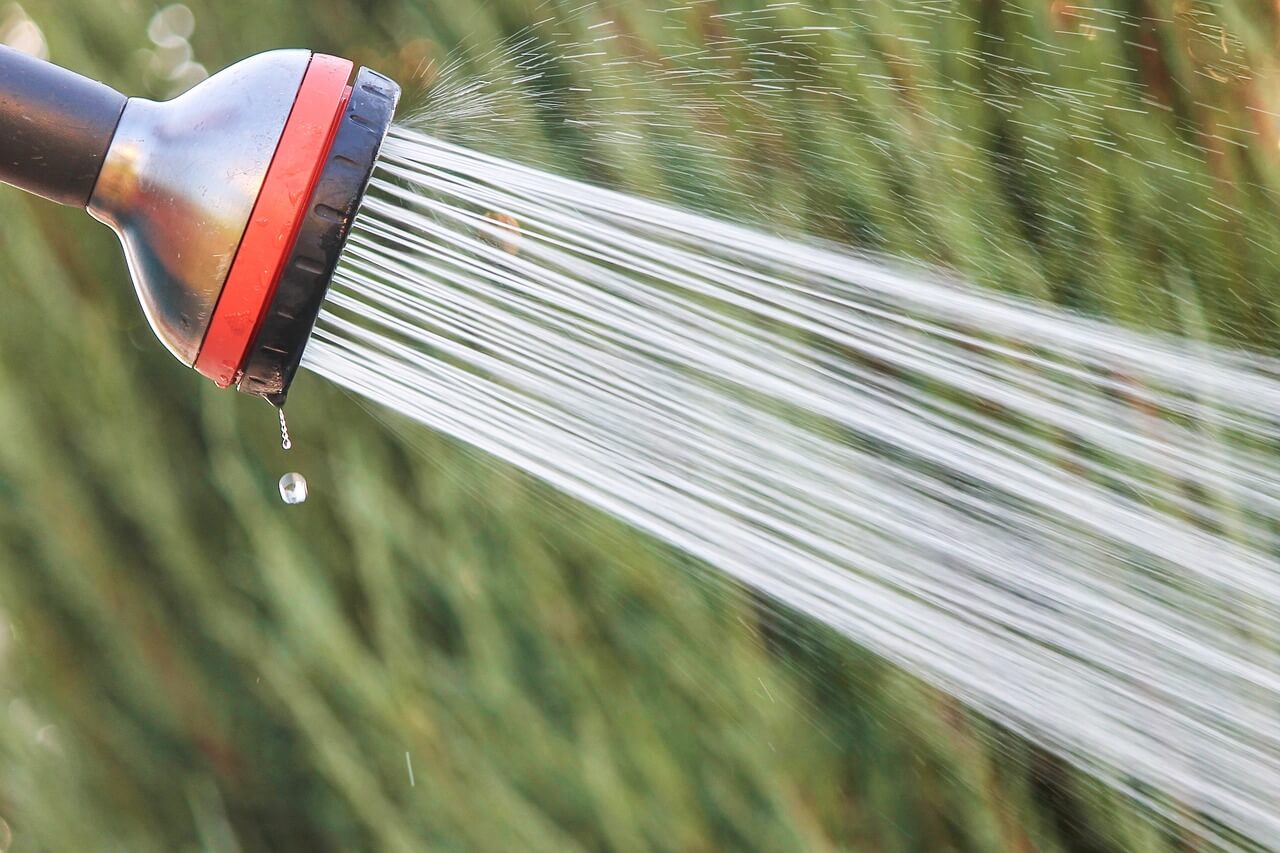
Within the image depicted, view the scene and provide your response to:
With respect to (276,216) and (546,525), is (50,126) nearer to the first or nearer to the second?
(276,216)

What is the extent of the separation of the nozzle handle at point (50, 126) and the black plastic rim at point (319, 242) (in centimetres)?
9

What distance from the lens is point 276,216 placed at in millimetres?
439

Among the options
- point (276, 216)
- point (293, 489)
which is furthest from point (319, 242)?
point (293, 489)

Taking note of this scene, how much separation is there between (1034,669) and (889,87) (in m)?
0.33

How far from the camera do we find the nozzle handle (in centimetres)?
44

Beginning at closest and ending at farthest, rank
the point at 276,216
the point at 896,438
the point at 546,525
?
1. the point at 276,216
2. the point at 896,438
3. the point at 546,525

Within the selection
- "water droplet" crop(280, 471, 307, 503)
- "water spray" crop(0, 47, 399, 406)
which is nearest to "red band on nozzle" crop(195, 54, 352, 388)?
"water spray" crop(0, 47, 399, 406)

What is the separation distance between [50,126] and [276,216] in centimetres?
9

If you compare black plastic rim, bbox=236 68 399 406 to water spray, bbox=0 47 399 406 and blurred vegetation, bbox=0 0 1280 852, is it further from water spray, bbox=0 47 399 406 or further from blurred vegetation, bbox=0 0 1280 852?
blurred vegetation, bbox=0 0 1280 852

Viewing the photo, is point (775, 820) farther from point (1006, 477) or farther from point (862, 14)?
point (862, 14)

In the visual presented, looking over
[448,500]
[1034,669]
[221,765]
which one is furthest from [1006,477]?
[221,765]

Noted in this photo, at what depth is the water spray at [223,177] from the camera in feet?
1.45

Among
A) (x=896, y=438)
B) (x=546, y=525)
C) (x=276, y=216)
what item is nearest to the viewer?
(x=276, y=216)

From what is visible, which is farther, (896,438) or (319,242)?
(896,438)
